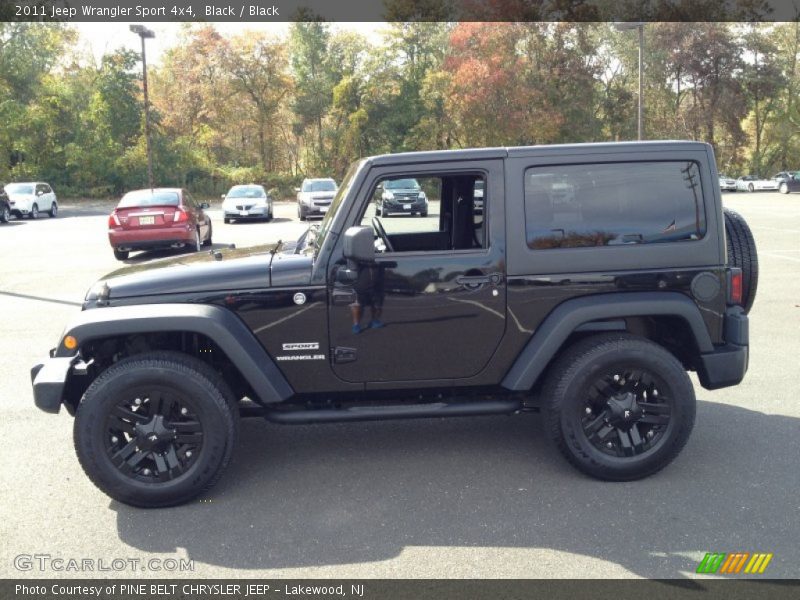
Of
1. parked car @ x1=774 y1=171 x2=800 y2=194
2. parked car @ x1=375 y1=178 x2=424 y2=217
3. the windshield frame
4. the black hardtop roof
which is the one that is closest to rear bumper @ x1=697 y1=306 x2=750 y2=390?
the black hardtop roof

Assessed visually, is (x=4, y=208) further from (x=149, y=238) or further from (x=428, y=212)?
(x=428, y=212)

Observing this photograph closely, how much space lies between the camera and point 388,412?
4.42m

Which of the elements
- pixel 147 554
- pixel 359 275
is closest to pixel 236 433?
pixel 147 554

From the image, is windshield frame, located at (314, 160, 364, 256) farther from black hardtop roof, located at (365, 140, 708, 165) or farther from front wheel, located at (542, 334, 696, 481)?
front wheel, located at (542, 334, 696, 481)

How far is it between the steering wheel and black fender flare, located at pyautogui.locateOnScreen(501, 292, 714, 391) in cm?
103

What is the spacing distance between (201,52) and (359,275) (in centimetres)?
5602

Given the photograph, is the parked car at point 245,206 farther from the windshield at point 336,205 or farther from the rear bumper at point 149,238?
the windshield at point 336,205

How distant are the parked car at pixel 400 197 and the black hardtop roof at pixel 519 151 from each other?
131 millimetres

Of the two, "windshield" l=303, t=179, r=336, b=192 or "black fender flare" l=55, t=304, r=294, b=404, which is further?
"windshield" l=303, t=179, r=336, b=192

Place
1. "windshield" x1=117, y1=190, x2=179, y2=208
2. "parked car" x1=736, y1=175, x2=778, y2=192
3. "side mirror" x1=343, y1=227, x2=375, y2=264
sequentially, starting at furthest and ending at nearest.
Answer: "parked car" x1=736, y1=175, x2=778, y2=192 < "windshield" x1=117, y1=190, x2=179, y2=208 < "side mirror" x1=343, y1=227, x2=375, y2=264

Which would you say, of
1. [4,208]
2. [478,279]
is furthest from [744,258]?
[4,208]

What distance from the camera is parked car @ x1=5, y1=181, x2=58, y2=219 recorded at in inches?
1222

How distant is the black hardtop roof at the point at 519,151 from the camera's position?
448 cm

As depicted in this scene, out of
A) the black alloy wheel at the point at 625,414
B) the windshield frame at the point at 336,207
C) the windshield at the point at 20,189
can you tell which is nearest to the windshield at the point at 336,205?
the windshield frame at the point at 336,207
